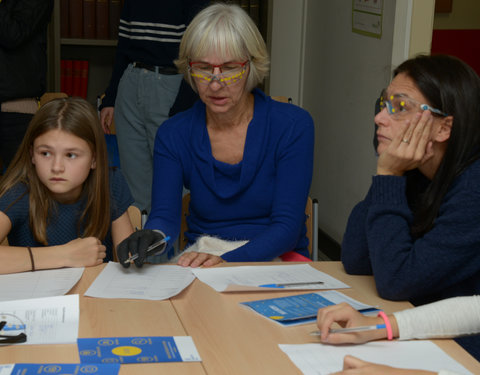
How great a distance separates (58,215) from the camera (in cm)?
196

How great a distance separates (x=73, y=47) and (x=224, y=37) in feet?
9.39

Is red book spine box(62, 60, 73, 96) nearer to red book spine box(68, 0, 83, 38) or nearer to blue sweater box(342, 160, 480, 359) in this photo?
red book spine box(68, 0, 83, 38)

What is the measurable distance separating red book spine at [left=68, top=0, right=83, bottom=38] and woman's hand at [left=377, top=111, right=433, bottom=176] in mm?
3188

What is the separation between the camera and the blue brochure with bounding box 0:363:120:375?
106 cm

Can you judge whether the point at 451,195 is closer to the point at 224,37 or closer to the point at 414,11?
the point at 224,37

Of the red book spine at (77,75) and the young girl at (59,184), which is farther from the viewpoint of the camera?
the red book spine at (77,75)

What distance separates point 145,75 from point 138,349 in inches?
85.6

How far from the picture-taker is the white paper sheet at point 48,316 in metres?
1.21

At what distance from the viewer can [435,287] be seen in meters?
1.47

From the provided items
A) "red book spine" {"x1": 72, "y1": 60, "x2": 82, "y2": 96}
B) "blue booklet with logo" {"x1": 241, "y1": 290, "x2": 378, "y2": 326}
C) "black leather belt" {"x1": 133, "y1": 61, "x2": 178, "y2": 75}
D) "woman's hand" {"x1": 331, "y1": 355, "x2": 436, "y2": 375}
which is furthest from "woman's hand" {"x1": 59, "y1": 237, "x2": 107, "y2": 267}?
"red book spine" {"x1": 72, "y1": 60, "x2": 82, "y2": 96}

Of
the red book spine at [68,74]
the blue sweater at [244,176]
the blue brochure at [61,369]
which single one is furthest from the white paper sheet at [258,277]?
the red book spine at [68,74]

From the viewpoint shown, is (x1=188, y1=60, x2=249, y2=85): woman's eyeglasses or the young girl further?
(x1=188, y1=60, x2=249, y2=85): woman's eyeglasses

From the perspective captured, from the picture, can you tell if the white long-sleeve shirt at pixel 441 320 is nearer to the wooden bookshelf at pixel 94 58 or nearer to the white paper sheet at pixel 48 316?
the white paper sheet at pixel 48 316

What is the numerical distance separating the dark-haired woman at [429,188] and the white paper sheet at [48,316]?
0.69m
